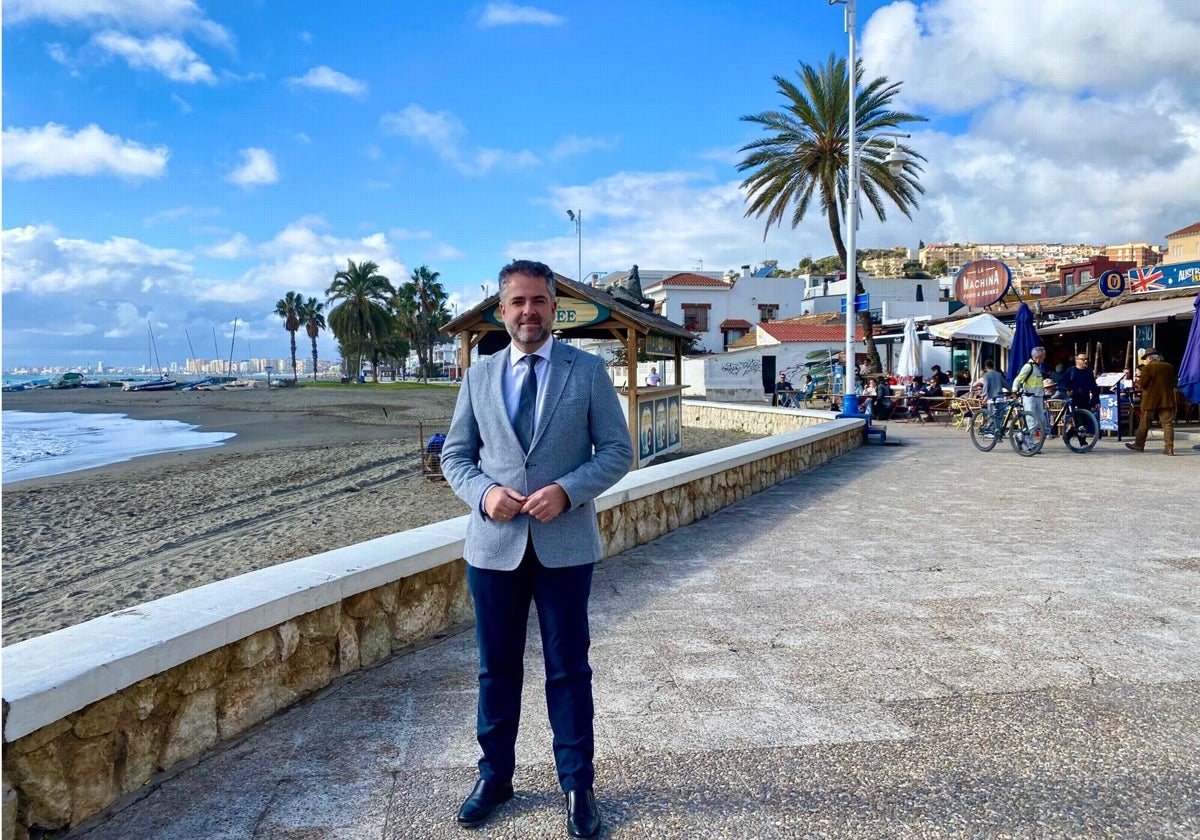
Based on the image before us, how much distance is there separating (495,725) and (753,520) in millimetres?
5385

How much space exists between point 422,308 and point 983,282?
259 feet

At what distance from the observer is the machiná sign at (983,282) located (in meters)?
18.4

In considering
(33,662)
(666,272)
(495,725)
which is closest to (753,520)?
(495,725)

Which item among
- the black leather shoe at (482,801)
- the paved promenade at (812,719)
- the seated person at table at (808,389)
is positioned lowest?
the paved promenade at (812,719)

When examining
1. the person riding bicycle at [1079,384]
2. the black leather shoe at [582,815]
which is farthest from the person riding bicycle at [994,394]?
the black leather shoe at [582,815]

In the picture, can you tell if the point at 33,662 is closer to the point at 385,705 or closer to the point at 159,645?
the point at 159,645

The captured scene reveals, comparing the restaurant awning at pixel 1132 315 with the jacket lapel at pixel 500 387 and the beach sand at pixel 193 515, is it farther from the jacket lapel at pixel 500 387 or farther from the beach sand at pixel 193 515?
the jacket lapel at pixel 500 387

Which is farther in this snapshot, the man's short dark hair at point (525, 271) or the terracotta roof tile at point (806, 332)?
the terracotta roof tile at point (806, 332)

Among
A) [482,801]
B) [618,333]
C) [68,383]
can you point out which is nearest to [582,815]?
[482,801]

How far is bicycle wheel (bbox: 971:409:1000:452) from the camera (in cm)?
1298

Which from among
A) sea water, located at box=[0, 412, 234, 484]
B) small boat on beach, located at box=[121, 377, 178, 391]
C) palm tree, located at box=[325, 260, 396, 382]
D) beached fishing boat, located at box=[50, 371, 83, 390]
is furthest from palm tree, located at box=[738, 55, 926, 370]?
beached fishing boat, located at box=[50, 371, 83, 390]

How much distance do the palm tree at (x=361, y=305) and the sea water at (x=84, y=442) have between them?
A: 3719 cm

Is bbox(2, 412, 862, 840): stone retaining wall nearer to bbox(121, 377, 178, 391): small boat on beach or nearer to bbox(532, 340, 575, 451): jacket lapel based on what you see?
bbox(532, 340, 575, 451): jacket lapel

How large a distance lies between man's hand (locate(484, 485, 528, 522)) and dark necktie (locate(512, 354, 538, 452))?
0.18m
